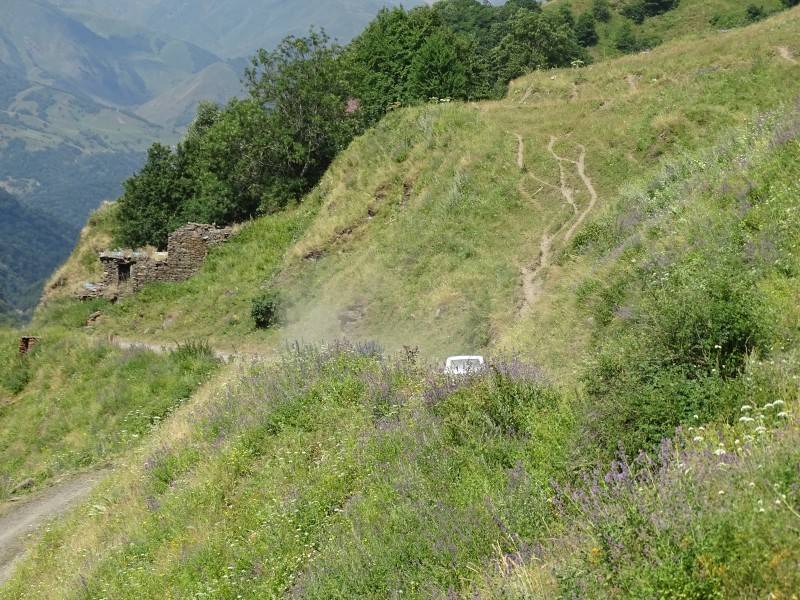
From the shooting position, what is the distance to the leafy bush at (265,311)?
2481cm

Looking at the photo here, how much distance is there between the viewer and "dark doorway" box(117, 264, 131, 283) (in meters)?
32.2

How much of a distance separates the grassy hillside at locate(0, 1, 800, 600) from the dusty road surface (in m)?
0.79

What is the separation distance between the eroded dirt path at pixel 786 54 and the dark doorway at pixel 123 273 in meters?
25.8

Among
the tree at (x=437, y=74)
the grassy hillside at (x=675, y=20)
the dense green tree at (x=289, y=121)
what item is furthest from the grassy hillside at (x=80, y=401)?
the grassy hillside at (x=675, y=20)

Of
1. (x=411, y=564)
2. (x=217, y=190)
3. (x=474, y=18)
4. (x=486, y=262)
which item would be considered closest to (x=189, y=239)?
(x=217, y=190)

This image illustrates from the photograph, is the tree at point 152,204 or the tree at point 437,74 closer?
the tree at point 152,204

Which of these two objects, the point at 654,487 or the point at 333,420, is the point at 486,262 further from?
the point at 654,487

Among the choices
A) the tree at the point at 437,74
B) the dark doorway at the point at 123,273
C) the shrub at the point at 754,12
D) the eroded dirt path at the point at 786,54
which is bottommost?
the dark doorway at the point at 123,273

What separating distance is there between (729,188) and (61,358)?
21.3 meters

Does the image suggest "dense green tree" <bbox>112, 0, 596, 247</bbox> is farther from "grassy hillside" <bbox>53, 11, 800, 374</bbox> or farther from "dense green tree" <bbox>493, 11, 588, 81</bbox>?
"dense green tree" <bbox>493, 11, 588, 81</bbox>

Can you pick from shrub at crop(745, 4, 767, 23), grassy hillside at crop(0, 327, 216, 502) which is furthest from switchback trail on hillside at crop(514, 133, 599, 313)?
shrub at crop(745, 4, 767, 23)

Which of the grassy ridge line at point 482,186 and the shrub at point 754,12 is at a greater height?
the shrub at point 754,12

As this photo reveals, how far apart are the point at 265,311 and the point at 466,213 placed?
698 cm

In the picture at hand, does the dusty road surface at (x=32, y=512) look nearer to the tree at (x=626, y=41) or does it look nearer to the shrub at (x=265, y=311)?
the shrub at (x=265, y=311)
